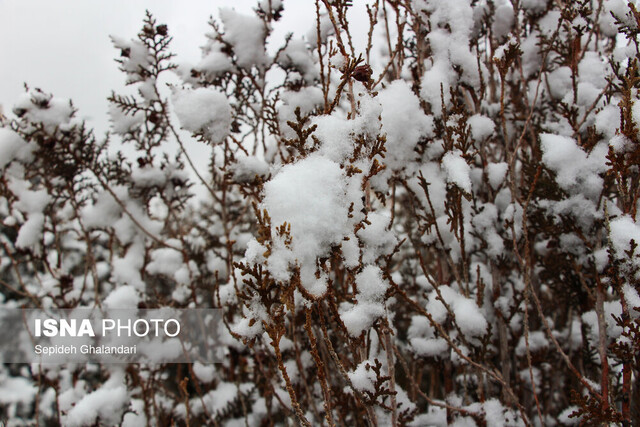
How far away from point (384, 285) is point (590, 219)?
125 cm

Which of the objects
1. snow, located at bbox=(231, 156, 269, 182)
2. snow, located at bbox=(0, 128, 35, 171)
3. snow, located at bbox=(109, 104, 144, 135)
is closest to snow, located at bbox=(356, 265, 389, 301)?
snow, located at bbox=(231, 156, 269, 182)

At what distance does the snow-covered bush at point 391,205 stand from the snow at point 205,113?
14 millimetres

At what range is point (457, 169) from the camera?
1.85m

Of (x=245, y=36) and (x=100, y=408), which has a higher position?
(x=245, y=36)

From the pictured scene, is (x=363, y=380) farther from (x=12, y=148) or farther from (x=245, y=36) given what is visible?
(x=12, y=148)

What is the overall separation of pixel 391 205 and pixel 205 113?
46.1 inches

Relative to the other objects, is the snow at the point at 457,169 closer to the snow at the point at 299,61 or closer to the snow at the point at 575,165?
the snow at the point at 575,165

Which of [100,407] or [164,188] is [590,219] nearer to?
[164,188]

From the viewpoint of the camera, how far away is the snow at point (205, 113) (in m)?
2.29

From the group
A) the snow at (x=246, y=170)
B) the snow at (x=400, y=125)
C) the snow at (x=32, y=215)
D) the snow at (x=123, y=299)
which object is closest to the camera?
the snow at (x=400, y=125)

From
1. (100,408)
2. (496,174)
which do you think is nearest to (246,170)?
(496,174)

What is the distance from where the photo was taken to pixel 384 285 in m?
1.50

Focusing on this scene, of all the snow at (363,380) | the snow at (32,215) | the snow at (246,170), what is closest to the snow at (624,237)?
the snow at (363,380)

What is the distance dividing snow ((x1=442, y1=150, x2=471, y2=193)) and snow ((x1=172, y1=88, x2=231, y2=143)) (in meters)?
1.19
